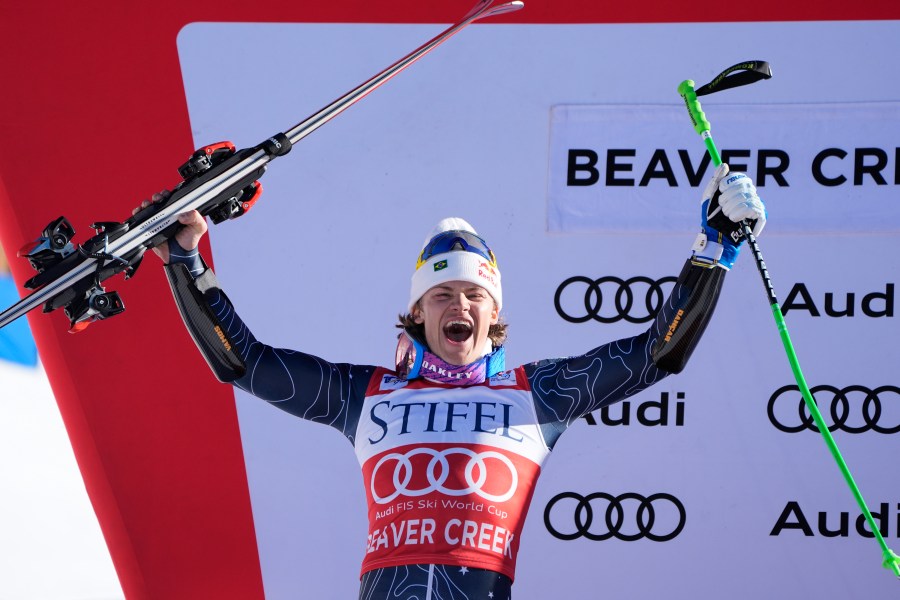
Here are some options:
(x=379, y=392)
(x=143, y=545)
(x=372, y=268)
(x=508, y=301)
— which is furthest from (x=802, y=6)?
(x=143, y=545)

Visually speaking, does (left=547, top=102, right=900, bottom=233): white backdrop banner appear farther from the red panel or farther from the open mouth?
the open mouth

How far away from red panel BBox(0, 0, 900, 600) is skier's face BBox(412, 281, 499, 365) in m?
0.99

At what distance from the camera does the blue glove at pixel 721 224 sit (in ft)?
7.93

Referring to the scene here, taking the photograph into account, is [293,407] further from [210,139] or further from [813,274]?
[813,274]

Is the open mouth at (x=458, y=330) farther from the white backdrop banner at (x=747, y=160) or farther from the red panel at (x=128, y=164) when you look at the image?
the red panel at (x=128, y=164)

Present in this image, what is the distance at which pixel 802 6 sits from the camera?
3361 millimetres

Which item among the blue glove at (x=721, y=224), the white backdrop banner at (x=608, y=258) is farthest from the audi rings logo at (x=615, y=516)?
the blue glove at (x=721, y=224)

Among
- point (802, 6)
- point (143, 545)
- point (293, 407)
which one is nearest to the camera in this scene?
point (293, 407)

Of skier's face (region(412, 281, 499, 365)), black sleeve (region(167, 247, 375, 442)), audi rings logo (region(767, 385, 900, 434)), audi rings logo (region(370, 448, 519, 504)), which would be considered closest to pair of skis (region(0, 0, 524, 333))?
black sleeve (region(167, 247, 375, 442))

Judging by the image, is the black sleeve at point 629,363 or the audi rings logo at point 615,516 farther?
the audi rings logo at point 615,516

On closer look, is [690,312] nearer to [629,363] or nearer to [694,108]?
[629,363]

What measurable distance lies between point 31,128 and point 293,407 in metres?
1.30

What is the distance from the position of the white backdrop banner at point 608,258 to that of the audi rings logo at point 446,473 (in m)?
0.89

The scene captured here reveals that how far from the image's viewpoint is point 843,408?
345cm
